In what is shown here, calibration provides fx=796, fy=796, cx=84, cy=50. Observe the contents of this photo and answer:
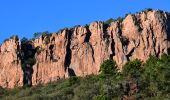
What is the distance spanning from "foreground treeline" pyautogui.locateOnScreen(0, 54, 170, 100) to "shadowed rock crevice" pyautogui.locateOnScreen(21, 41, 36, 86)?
12862mm

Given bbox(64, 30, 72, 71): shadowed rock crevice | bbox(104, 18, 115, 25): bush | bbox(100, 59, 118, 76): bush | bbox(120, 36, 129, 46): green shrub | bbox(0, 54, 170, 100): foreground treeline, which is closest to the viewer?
bbox(0, 54, 170, 100): foreground treeline

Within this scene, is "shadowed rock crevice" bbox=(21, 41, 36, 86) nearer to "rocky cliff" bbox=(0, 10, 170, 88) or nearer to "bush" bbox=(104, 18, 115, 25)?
"rocky cliff" bbox=(0, 10, 170, 88)

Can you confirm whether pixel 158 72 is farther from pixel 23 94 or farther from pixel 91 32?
pixel 91 32

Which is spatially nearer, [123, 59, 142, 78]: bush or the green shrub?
[123, 59, 142, 78]: bush

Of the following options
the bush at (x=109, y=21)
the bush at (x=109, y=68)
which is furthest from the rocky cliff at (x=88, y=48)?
the bush at (x=109, y=68)

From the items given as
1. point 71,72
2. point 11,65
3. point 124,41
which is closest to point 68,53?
point 71,72

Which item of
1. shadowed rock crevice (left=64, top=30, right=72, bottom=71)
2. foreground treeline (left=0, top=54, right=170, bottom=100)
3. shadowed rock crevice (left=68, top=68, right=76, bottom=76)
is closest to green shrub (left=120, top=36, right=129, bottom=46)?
foreground treeline (left=0, top=54, right=170, bottom=100)

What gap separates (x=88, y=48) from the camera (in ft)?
421

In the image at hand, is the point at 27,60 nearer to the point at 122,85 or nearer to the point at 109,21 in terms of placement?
the point at 109,21

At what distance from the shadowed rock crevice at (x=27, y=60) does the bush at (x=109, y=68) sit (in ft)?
63.0

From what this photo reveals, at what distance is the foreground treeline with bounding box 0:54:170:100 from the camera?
85.2m

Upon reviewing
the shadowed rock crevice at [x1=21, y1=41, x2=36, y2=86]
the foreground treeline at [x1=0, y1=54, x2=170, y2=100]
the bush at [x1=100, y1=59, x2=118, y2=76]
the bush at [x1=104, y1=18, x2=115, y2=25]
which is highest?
the bush at [x1=104, y1=18, x2=115, y2=25]

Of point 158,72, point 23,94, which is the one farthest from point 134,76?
point 23,94

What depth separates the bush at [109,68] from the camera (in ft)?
364
